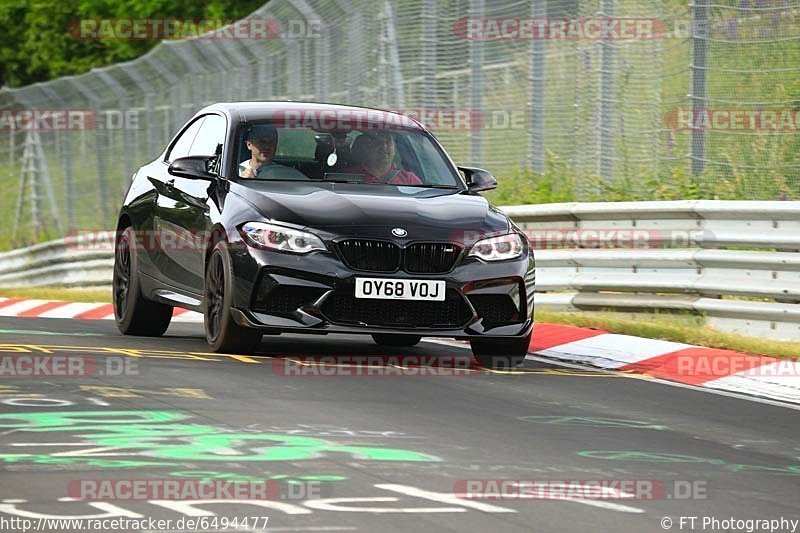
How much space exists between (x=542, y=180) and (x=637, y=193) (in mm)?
1640

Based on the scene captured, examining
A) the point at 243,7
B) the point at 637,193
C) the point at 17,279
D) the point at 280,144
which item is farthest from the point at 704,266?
the point at 243,7

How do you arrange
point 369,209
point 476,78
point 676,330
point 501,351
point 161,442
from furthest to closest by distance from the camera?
point 476,78 → point 676,330 → point 501,351 → point 369,209 → point 161,442

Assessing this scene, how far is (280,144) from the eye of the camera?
12.1m

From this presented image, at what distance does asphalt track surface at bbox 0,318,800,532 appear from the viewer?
6355 mm

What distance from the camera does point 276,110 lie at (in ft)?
41.1

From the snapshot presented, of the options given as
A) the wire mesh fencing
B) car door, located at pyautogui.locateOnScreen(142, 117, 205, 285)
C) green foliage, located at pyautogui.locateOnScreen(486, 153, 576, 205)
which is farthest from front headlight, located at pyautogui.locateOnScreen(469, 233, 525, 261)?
green foliage, located at pyautogui.locateOnScreen(486, 153, 576, 205)

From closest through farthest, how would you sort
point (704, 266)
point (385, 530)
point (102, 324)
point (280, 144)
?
1. point (385, 530)
2. point (280, 144)
3. point (704, 266)
4. point (102, 324)

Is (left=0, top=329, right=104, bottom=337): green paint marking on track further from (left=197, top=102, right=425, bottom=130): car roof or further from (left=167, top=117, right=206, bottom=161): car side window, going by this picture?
(left=197, top=102, right=425, bottom=130): car roof

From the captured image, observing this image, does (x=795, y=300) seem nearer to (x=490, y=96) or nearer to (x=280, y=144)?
(x=280, y=144)

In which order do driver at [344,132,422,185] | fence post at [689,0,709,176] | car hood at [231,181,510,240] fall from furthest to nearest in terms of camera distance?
fence post at [689,0,709,176] → driver at [344,132,422,185] → car hood at [231,181,510,240]

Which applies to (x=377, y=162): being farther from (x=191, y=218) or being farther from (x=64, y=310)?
(x=64, y=310)

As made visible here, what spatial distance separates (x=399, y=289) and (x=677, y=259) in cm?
380

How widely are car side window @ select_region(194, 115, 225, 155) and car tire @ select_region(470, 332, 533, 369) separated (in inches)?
86.0

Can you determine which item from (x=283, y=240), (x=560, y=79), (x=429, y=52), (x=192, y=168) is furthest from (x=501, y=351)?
(x=429, y=52)
